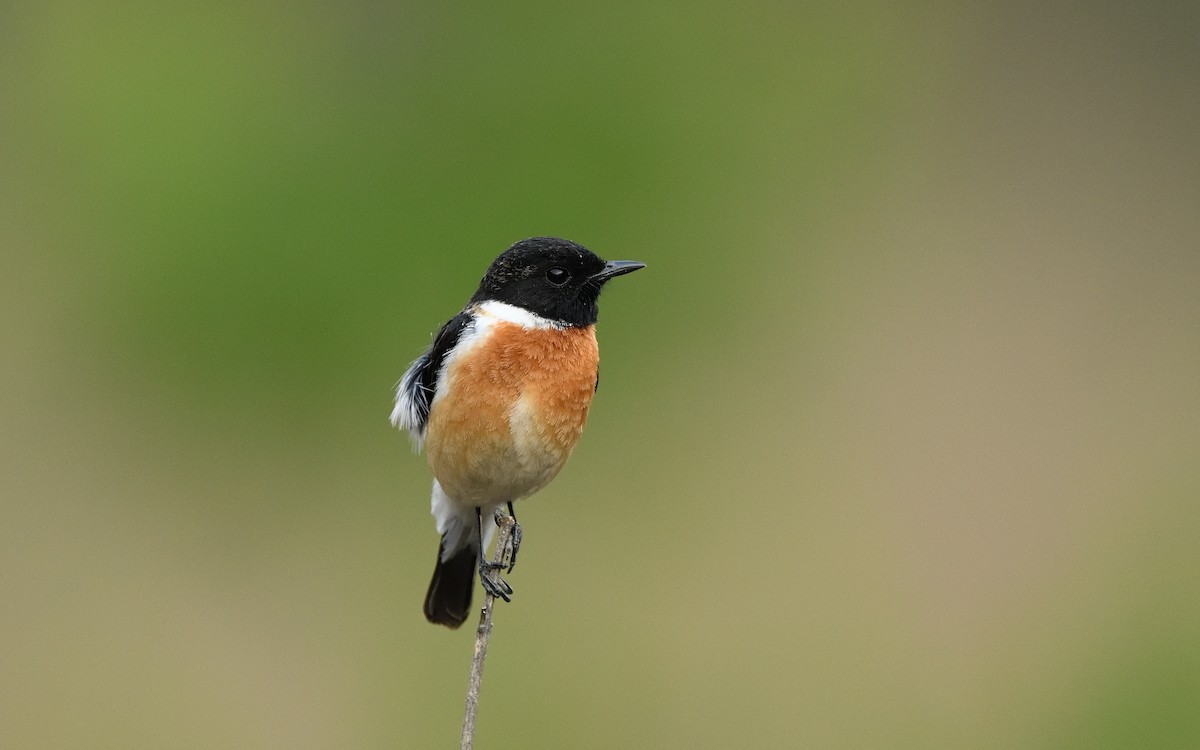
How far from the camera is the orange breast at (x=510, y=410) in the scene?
12.9 feet

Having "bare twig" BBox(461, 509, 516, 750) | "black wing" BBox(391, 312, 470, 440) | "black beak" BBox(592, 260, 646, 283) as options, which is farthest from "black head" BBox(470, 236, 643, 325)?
"bare twig" BBox(461, 509, 516, 750)

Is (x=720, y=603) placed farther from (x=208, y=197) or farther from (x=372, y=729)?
(x=208, y=197)

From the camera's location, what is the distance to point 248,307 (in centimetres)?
717

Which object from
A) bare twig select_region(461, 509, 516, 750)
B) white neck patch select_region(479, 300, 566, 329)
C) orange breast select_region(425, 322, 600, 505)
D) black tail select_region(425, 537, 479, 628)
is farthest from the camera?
black tail select_region(425, 537, 479, 628)

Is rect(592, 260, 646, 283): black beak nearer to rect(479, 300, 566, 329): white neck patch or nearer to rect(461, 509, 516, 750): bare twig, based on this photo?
rect(479, 300, 566, 329): white neck patch

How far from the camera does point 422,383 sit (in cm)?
426

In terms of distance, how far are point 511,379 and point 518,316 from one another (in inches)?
9.5

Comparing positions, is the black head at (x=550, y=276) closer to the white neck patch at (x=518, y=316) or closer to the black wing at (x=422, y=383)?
the white neck patch at (x=518, y=316)

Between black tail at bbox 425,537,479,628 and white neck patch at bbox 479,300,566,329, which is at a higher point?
white neck patch at bbox 479,300,566,329

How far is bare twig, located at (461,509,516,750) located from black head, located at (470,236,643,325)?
2.18ft

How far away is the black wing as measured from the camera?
4.13 meters

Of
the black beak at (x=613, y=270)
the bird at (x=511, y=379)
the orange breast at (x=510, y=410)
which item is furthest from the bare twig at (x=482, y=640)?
the black beak at (x=613, y=270)

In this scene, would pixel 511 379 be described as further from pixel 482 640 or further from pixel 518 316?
pixel 482 640

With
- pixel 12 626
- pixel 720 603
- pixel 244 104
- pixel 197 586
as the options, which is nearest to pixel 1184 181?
pixel 720 603
